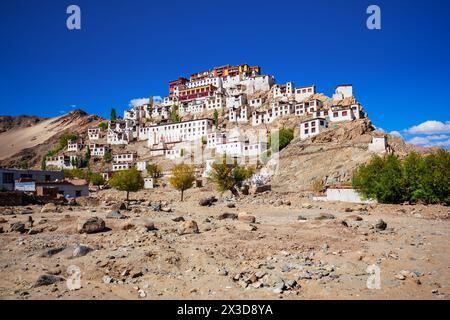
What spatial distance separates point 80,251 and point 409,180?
34679 millimetres

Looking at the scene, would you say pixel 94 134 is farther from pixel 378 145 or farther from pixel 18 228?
pixel 18 228

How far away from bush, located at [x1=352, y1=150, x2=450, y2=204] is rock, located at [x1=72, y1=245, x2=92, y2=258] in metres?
32.5

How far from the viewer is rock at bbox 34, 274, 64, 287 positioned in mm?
12758

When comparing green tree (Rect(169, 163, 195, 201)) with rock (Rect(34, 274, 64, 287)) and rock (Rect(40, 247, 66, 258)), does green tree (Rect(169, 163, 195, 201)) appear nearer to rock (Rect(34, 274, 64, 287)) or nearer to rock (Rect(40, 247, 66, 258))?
rock (Rect(40, 247, 66, 258))

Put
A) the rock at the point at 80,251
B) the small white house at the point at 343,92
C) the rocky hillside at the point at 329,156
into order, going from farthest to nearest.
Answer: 1. the small white house at the point at 343,92
2. the rocky hillside at the point at 329,156
3. the rock at the point at 80,251

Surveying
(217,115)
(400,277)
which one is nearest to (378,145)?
(400,277)

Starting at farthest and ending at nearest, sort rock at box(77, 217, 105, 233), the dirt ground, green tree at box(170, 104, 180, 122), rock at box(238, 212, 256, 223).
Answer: green tree at box(170, 104, 180, 122), rock at box(238, 212, 256, 223), rock at box(77, 217, 105, 233), the dirt ground

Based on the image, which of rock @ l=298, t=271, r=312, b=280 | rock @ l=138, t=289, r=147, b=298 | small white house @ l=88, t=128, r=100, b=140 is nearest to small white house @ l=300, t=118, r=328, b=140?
rock @ l=298, t=271, r=312, b=280

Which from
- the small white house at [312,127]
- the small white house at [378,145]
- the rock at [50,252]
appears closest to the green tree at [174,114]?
the small white house at [312,127]

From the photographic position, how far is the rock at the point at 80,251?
53.9ft

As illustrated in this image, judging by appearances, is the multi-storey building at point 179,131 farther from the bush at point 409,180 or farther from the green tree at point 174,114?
the bush at point 409,180

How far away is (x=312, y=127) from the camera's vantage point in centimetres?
7875

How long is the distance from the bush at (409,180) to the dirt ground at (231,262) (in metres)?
13.7
